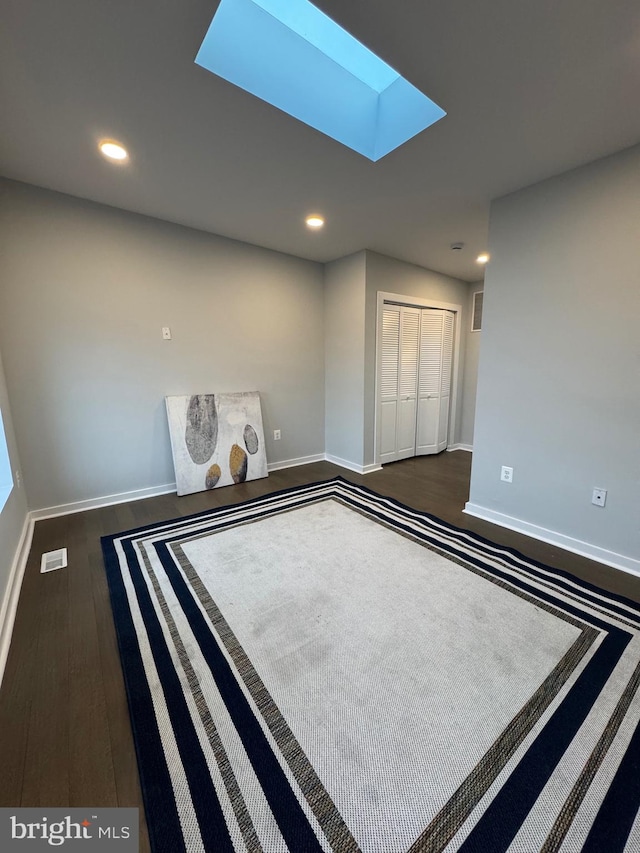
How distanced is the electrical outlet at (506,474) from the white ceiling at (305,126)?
6.64 ft

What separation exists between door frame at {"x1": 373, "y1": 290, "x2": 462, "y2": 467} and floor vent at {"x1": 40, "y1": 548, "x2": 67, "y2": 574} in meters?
3.05

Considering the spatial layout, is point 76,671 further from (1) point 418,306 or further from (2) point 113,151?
(1) point 418,306

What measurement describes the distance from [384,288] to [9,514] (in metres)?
3.81

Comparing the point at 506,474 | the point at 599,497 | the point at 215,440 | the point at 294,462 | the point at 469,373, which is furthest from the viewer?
the point at 469,373

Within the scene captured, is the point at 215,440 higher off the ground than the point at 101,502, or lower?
higher

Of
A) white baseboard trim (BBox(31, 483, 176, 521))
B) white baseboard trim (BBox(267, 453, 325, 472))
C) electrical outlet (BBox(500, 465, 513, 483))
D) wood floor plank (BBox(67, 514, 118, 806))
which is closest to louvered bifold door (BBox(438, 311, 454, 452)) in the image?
white baseboard trim (BBox(267, 453, 325, 472))

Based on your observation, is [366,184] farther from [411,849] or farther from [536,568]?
[411,849]

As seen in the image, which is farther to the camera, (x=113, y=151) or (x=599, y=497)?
(x=599, y=497)

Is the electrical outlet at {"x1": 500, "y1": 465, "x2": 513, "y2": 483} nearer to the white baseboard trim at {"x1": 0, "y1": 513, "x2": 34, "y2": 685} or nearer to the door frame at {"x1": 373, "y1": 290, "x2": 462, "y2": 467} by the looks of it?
the door frame at {"x1": 373, "y1": 290, "x2": 462, "y2": 467}

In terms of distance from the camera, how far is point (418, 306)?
429 cm

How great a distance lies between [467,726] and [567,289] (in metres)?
2.48

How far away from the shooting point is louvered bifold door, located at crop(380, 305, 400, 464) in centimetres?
400

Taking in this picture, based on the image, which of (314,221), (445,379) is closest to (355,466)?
(445,379)

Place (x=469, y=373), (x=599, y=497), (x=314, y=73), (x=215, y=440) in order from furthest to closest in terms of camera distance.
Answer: (x=469, y=373) < (x=215, y=440) < (x=599, y=497) < (x=314, y=73)
